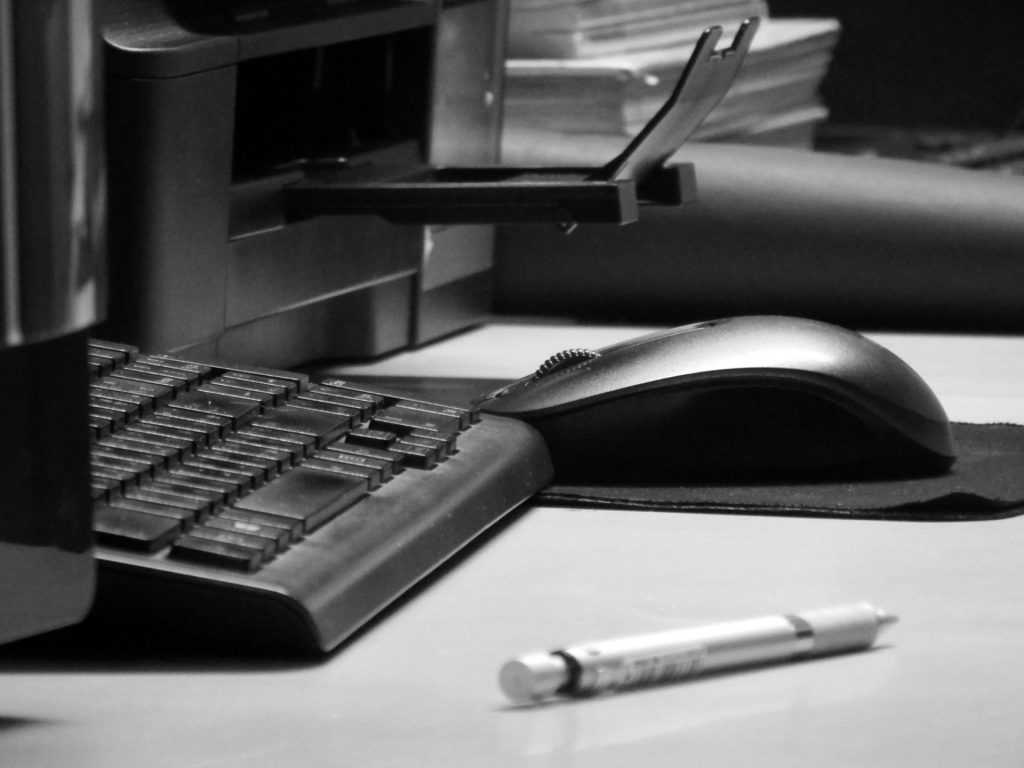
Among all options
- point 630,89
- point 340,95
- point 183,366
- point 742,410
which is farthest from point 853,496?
point 630,89

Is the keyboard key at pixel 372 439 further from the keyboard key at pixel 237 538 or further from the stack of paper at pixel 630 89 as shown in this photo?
the stack of paper at pixel 630 89

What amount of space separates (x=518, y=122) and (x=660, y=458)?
593mm

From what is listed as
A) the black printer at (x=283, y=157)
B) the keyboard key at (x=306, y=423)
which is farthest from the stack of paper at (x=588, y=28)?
the keyboard key at (x=306, y=423)

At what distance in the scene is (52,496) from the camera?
1.34 ft

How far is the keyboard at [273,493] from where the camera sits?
1.55 ft

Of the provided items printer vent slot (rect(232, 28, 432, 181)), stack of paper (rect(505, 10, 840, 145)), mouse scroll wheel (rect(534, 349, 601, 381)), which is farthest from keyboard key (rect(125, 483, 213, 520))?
stack of paper (rect(505, 10, 840, 145))

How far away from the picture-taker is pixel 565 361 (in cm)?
69

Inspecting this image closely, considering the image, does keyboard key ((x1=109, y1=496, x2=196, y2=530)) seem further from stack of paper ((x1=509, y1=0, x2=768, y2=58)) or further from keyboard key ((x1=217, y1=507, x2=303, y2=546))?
stack of paper ((x1=509, y1=0, x2=768, y2=58))

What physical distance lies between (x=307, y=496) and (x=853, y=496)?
0.77ft

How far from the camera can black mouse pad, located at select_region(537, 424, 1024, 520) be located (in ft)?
2.06

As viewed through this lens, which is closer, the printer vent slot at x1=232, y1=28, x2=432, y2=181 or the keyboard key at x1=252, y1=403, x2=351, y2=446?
the keyboard key at x1=252, y1=403, x2=351, y2=446

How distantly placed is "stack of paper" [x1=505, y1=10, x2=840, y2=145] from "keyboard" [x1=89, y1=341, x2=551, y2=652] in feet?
1.63

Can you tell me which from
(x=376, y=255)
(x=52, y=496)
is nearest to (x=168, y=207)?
(x=376, y=255)

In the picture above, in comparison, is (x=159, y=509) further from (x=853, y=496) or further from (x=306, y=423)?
(x=853, y=496)
